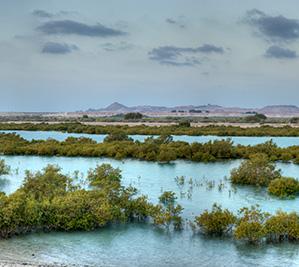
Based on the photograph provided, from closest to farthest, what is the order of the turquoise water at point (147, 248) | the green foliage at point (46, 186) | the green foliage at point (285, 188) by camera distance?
1. the turquoise water at point (147, 248)
2. the green foliage at point (46, 186)
3. the green foliage at point (285, 188)

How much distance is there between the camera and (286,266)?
511 inches

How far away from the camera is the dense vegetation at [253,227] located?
1464cm

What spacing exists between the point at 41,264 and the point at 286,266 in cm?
672

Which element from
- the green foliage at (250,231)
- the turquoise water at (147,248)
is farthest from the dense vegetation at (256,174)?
the green foliage at (250,231)

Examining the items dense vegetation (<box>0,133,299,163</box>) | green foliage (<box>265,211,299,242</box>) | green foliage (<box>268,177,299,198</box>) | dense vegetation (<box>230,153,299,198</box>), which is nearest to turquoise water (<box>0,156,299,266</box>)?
green foliage (<box>265,211,299,242</box>)

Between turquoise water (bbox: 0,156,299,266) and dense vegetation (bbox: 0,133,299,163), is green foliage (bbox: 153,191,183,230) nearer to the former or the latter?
turquoise water (bbox: 0,156,299,266)

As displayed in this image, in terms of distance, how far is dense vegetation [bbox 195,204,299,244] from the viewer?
14641 mm

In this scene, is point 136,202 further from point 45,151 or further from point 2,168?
point 45,151

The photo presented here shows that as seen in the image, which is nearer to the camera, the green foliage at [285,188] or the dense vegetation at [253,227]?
the dense vegetation at [253,227]

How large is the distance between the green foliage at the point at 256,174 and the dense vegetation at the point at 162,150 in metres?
7.65

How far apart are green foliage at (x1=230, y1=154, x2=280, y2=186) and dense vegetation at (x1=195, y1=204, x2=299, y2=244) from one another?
9.71 m

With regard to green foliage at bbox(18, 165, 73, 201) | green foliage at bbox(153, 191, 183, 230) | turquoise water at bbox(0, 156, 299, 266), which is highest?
green foliage at bbox(18, 165, 73, 201)

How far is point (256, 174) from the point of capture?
25.6 metres

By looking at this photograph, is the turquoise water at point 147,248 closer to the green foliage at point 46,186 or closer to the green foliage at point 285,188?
the green foliage at point 285,188
